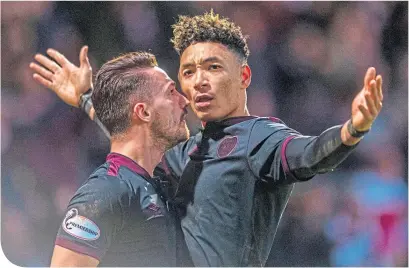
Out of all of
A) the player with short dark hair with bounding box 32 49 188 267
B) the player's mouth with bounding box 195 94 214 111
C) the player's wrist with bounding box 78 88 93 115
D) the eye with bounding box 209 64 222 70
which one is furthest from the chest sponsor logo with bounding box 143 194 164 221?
the player's wrist with bounding box 78 88 93 115

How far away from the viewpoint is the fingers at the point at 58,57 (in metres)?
2.09

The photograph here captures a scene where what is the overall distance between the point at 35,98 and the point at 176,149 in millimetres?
588

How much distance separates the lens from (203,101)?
1.71 meters

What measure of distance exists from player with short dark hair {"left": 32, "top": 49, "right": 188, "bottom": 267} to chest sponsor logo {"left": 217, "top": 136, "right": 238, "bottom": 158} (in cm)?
17

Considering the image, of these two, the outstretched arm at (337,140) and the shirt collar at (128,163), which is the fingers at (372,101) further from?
the shirt collar at (128,163)

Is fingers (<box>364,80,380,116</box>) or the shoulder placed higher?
fingers (<box>364,80,380,116</box>)

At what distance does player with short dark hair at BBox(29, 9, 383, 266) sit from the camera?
1.57 m

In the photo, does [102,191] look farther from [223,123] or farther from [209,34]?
[209,34]

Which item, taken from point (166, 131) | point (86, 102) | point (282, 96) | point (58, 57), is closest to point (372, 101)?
point (166, 131)

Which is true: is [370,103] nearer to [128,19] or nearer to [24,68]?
[128,19]

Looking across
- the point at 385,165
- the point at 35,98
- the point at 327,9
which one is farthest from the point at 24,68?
the point at 385,165

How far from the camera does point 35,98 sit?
2.20m

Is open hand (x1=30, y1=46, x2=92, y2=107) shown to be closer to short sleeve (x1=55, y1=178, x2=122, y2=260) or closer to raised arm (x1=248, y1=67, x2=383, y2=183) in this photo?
short sleeve (x1=55, y1=178, x2=122, y2=260)

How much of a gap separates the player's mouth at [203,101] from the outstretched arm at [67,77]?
0.44 m
